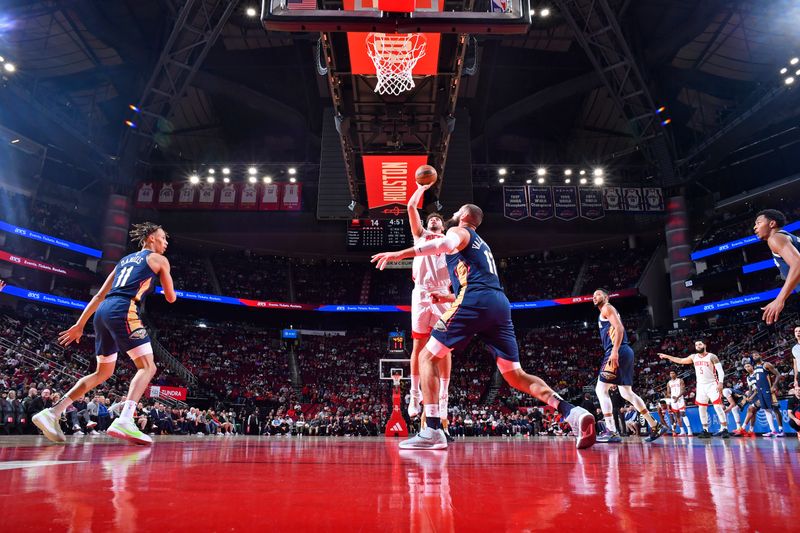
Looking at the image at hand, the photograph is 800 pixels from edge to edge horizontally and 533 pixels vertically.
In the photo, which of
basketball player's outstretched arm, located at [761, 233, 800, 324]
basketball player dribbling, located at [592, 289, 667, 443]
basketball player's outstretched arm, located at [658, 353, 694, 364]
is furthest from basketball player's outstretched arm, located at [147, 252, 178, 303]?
basketball player's outstretched arm, located at [658, 353, 694, 364]

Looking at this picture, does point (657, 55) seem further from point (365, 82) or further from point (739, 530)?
point (739, 530)

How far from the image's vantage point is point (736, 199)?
24281mm

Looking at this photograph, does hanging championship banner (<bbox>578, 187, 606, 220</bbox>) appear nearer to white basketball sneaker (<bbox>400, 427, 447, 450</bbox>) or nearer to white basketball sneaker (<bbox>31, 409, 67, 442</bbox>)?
white basketball sneaker (<bbox>400, 427, 447, 450</bbox>)

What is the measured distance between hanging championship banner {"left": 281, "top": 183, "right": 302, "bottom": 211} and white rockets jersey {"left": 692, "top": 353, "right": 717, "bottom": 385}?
18.3m

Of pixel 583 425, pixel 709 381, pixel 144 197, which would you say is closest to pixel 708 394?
pixel 709 381

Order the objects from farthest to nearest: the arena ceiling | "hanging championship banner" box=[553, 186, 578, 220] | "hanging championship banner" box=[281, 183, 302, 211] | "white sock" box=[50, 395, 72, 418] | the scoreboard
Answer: "hanging championship banner" box=[281, 183, 302, 211] < "hanging championship banner" box=[553, 186, 578, 220] < the scoreboard < the arena ceiling < "white sock" box=[50, 395, 72, 418]

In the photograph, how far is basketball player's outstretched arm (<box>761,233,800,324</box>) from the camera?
4215 mm

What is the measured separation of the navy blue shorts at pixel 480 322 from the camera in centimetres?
377

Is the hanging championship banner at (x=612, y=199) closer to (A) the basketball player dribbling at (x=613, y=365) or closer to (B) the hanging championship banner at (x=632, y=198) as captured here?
(B) the hanging championship banner at (x=632, y=198)

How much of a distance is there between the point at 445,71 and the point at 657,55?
556 inches

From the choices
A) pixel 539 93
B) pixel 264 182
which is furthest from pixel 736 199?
pixel 264 182

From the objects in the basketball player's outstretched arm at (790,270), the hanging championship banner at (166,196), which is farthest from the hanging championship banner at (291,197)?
the basketball player's outstretched arm at (790,270)

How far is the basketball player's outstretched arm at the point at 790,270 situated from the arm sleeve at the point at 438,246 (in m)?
2.76

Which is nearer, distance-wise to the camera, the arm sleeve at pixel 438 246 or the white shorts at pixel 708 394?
the arm sleeve at pixel 438 246
